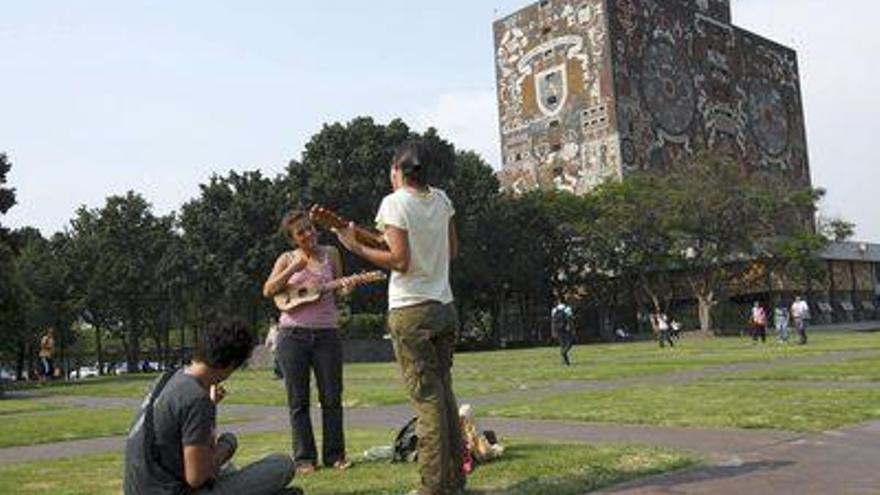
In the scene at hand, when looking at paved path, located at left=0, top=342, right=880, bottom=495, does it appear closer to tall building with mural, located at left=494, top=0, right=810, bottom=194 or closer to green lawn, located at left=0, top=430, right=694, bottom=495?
green lawn, located at left=0, top=430, right=694, bottom=495

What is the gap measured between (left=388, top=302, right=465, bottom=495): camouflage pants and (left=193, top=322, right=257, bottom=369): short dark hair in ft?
4.10

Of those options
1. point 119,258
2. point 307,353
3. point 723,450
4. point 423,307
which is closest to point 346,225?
point 423,307

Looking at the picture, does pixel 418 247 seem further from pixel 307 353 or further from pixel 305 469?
pixel 305 469

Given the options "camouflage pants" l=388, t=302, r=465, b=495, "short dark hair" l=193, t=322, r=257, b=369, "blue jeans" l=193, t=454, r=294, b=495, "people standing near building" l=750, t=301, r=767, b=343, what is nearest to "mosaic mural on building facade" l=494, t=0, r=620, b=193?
"people standing near building" l=750, t=301, r=767, b=343

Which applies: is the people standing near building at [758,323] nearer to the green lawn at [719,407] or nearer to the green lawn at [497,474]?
the green lawn at [719,407]

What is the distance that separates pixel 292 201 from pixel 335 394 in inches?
1782

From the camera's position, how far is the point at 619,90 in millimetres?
71938

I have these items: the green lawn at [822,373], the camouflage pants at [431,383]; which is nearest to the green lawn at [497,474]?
the camouflage pants at [431,383]

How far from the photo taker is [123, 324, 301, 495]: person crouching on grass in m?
4.48

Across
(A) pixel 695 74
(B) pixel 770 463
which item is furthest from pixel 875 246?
(B) pixel 770 463

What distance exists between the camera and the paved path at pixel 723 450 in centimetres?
626

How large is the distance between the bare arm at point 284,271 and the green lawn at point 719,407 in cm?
419

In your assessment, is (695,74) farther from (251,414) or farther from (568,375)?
(251,414)

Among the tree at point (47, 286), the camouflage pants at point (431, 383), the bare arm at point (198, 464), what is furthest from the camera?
the tree at point (47, 286)
